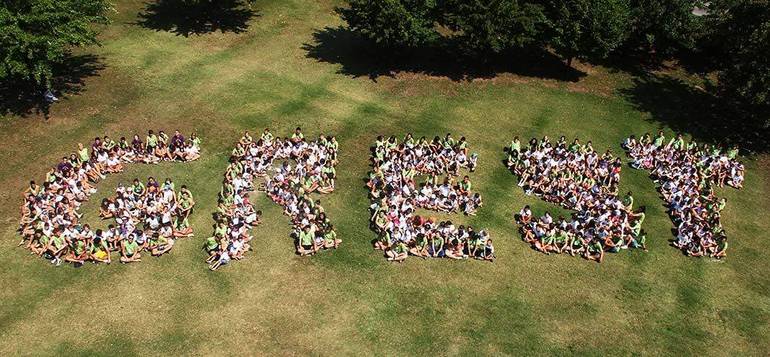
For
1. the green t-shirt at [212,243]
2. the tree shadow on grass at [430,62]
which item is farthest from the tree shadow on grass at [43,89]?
the green t-shirt at [212,243]

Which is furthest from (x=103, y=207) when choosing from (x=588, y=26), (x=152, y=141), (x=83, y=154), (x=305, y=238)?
(x=588, y=26)

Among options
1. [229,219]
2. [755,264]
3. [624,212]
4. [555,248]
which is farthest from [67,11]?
[755,264]

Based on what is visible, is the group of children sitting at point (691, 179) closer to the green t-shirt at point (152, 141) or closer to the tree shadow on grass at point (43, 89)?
the green t-shirt at point (152, 141)

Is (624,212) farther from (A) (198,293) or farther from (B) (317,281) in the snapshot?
(A) (198,293)

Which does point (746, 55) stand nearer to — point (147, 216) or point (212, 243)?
point (212, 243)

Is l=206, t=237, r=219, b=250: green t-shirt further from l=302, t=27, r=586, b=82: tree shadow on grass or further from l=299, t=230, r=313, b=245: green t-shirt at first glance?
l=302, t=27, r=586, b=82: tree shadow on grass
